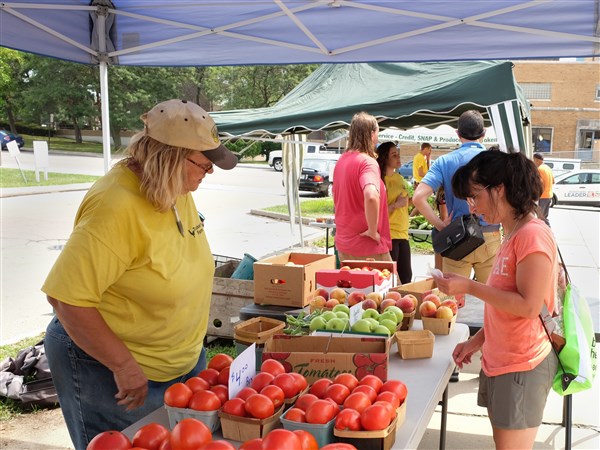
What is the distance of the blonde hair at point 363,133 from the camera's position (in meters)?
4.46

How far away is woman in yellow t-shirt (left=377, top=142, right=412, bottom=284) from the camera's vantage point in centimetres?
567

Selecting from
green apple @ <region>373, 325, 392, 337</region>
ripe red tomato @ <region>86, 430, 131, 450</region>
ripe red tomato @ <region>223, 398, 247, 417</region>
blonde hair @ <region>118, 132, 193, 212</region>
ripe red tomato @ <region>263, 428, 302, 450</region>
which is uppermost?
blonde hair @ <region>118, 132, 193, 212</region>

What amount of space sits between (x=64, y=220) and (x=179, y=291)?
12166 mm

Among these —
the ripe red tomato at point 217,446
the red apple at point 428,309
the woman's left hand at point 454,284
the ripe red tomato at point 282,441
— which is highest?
the woman's left hand at point 454,284

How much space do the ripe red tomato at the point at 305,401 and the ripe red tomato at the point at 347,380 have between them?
137 millimetres

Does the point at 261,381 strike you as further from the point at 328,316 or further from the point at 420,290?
the point at 420,290

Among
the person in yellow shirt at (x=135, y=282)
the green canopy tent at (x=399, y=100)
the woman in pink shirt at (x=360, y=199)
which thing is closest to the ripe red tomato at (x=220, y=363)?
the person in yellow shirt at (x=135, y=282)

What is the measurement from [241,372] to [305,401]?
0.76 ft

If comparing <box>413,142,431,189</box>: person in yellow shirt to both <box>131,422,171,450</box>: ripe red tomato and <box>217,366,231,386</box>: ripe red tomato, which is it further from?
<box>131,422,171,450</box>: ripe red tomato

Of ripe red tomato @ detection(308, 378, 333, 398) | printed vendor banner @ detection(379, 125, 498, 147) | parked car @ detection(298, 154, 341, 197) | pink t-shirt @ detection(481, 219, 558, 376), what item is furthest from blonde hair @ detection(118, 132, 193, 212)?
parked car @ detection(298, 154, 341, 197)

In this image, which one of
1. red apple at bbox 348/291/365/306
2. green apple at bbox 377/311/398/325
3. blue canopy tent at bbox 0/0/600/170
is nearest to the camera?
green apple at bbox 377/311/398/325

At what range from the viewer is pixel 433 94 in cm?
525

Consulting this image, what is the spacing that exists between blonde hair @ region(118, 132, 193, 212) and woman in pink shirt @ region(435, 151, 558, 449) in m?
1.04

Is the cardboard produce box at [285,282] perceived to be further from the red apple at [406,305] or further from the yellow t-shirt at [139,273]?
the yellow t-shirt at [139,273]
